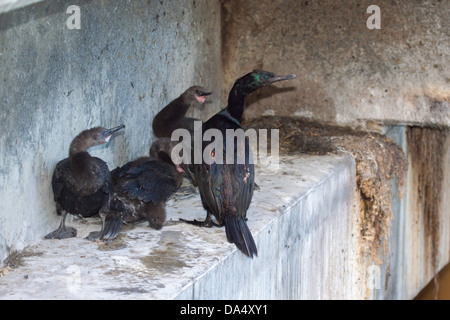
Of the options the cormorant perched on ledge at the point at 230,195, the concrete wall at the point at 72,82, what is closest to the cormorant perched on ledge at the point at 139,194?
the cormorant perched on ledge at the point at 230,195

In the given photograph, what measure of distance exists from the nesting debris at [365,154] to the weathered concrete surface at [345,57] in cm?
15

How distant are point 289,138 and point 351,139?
1.69 ft

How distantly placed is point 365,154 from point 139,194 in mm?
2477

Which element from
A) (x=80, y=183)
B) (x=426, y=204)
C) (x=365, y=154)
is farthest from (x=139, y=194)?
(x=426, y=204)

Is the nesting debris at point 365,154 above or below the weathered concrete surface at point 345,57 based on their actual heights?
below

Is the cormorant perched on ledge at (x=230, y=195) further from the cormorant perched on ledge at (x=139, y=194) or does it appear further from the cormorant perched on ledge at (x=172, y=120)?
the cormorant perched on ledge at (x=172, y=120)

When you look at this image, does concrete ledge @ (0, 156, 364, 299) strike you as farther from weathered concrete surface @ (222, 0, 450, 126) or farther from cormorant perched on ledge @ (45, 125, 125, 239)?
weathered concrete surface @ (222, 0, 450, 126)

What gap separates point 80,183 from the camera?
3953 millimetres

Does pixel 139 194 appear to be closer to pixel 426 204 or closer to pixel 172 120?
pixel 172 120

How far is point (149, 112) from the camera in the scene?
5285 millimetres

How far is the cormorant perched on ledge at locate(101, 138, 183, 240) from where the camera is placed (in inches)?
165

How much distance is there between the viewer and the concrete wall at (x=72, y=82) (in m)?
3.68
